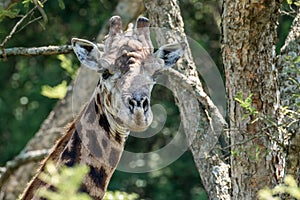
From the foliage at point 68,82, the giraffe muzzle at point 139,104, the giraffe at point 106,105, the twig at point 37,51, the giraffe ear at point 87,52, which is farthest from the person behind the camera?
the foliage at point 68,82

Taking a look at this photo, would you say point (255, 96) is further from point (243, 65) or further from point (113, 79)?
point (113, 79)

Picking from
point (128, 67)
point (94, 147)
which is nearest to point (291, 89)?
point (128, 67)

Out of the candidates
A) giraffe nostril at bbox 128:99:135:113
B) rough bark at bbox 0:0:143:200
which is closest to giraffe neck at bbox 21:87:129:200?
giraffe nostril at bbox 128:99:135:113

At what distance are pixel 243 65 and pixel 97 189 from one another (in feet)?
3.55

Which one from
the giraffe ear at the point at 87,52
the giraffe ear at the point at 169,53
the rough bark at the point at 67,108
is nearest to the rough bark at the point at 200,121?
the giraffe ear at the point at 169,53

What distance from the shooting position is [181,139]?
11.1 m

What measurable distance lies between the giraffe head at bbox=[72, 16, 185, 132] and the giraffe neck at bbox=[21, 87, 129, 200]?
95 millimetres

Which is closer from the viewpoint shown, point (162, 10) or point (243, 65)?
point (243, 65)

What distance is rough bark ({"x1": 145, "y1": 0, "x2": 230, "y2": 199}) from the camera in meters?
5.99

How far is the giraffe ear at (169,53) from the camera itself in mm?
6004

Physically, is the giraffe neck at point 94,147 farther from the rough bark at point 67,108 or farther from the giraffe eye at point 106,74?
the rough bark at point 67,108

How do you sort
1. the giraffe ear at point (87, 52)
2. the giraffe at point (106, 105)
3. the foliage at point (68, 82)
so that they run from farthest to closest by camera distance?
the foliage at point (68, 82)
the giraffe ear at point (87, 52)
the giraffe at point (106, 105)

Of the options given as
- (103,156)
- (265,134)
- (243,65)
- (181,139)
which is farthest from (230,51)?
(181,139)

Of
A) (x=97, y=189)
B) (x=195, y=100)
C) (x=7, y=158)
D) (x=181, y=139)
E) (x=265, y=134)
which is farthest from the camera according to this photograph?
(x=7, y=158)
